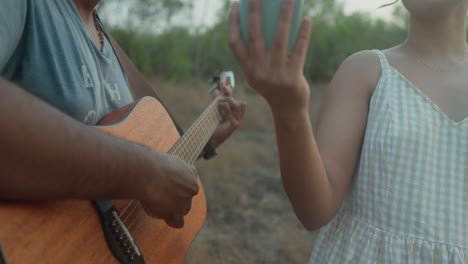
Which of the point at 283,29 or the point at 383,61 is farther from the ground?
the point at 283,29

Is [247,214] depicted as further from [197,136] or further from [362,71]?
[362,71]

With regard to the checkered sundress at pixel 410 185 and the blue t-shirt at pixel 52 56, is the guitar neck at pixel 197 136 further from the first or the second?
the checkered sundress at pixel 410 185

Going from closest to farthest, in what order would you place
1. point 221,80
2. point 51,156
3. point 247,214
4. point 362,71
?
point 51,156 < point 362,71 < point 221,80 < point 247,214

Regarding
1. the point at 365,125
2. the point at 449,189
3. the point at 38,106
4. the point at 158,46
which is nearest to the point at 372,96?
the point at 365,125

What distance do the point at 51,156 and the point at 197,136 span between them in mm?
1051

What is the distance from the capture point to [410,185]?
1260 millimetres

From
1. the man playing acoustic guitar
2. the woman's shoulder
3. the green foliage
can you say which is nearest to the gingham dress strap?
the woman's shoulder

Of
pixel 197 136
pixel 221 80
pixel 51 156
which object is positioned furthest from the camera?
pixel 221 80

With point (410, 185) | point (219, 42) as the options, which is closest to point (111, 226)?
point (410, 185)

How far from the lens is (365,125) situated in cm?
133

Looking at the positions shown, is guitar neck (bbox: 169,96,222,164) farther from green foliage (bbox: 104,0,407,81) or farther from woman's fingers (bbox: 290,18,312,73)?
green foliage (bbox: 104,0,407,81)

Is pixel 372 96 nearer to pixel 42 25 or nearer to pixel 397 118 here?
pixel 397 118

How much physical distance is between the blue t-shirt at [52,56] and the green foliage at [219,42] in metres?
14.1

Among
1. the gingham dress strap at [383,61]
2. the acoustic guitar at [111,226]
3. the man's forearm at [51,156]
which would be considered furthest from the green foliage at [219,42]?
the man's forearm at [51,156]
